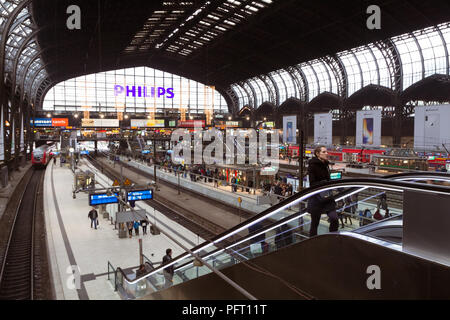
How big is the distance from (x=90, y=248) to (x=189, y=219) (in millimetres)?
5609

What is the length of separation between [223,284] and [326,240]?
1.74 m

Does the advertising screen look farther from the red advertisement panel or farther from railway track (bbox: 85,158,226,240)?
the red advertisement panel

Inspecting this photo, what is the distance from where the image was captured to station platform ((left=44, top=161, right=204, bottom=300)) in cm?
913

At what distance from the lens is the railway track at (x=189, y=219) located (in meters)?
15.3

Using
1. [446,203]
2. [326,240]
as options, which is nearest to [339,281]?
[326,240]

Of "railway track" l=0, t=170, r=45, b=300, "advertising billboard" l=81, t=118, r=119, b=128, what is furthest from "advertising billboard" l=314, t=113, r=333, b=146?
"advertising billboard" l=81, t=118, r=119, b=128

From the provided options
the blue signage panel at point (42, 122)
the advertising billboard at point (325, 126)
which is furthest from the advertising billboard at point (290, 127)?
the blue signage panel at point (42, 122)

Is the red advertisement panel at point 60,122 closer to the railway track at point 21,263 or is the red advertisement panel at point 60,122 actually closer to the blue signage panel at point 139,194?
the railway track at point 21,263

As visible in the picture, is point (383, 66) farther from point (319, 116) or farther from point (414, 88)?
point (319, 116)

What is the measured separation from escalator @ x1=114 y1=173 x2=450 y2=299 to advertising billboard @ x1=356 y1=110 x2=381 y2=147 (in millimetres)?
23980

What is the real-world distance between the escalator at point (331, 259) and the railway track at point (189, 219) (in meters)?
8.89

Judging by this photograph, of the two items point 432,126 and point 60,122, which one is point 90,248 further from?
point 60,122

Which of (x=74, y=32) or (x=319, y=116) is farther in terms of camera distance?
(x=319, y=116)

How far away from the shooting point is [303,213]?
163 inches
